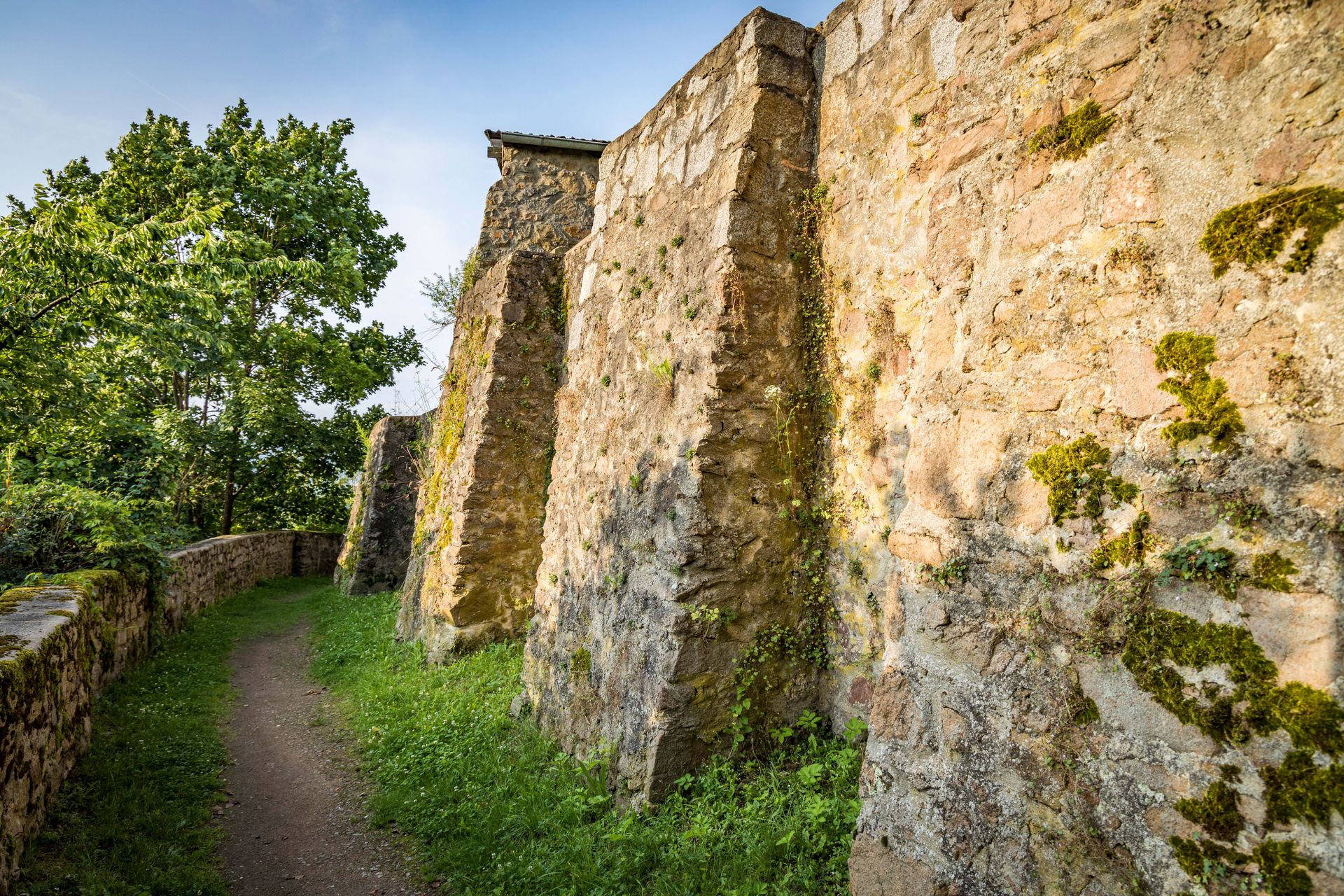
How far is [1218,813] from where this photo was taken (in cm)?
139

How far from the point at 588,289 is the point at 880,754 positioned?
4.06m

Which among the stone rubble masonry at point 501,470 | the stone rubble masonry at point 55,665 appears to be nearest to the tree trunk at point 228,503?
the stone rubble masonry at point 55,665

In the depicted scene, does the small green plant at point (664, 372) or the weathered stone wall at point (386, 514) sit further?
the weathered stone wall at point (386, 514)

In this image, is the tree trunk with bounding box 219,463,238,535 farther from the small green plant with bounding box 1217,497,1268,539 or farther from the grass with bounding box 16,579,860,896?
the small green plant with bounding box 1217,497,1268,539

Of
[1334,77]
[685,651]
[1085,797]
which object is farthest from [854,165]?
[1085,797]

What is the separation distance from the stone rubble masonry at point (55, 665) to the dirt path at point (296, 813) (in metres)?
0.97

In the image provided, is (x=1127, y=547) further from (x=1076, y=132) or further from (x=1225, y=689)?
(x=1076, y=132)

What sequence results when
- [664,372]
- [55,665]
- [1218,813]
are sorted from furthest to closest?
[55,665] < [664,372] < [1218,813]

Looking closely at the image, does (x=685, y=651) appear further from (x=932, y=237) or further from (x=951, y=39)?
(x=951, y=39)

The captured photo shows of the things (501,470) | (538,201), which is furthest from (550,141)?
(501,470)

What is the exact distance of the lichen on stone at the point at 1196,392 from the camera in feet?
4.80

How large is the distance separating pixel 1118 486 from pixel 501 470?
6347 mm

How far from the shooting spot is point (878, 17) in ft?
10.6

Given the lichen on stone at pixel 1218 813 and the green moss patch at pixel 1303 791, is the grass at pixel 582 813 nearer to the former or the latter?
the lichen on stone at pixel 1218 813
